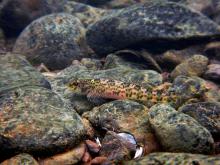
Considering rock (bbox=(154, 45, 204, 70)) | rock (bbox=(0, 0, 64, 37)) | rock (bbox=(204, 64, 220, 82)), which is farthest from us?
rock (bbox=(0, 0, 64, 37))

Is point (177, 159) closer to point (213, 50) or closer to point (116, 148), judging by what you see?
point (116, 148)

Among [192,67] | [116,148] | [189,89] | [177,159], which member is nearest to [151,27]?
[192,67]

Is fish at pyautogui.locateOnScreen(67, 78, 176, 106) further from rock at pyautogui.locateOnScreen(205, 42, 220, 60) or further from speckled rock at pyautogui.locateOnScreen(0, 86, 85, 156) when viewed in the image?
rock at pyautogui.locateOnScreen(205, 42, 220, 60)

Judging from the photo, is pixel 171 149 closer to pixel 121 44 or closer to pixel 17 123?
pixel 17 123

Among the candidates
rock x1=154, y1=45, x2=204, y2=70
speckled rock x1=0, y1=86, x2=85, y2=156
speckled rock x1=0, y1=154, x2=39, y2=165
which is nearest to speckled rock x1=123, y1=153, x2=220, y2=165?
speckled rock x1=0, y1=86, x2=85, y2=156

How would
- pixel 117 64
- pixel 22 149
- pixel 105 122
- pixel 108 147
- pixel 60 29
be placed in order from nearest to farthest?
pixel 22 149 < pixel 108 147 < pixel 105 122 < pixel 117 64 < pixel 60 29

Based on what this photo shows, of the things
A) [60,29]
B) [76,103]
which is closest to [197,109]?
[76,103]
